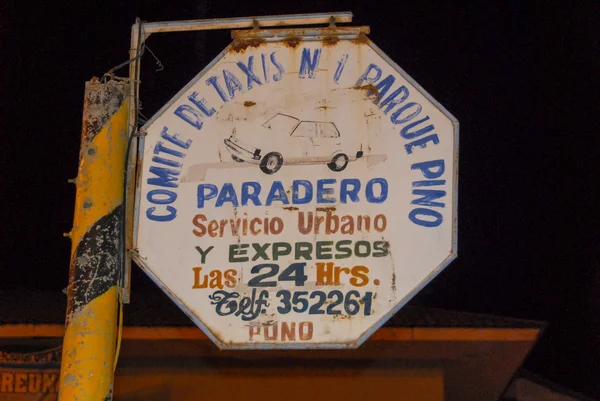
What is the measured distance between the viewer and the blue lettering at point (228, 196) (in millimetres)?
2514

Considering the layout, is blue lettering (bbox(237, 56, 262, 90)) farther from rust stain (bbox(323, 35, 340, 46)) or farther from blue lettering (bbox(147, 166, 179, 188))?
blue lettering (bbox(147, 166, 179, 188))

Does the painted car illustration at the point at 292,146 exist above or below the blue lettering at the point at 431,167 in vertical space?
above

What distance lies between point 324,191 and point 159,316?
6.89ft

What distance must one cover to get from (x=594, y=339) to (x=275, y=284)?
2790 mm

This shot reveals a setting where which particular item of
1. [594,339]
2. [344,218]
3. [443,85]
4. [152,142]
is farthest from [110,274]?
[443,85]

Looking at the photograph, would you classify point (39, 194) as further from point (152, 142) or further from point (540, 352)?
point (540, 352)

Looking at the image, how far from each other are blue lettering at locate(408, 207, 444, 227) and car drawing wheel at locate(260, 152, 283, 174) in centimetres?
52

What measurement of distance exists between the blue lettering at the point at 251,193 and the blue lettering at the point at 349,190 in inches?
12.1

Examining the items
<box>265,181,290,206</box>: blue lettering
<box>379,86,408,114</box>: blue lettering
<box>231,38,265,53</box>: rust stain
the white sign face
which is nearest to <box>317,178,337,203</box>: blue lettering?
the white sign face

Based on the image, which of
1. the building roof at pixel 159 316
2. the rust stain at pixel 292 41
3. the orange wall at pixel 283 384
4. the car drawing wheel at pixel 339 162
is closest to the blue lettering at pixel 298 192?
the car drawing wheel at pixel 339 162

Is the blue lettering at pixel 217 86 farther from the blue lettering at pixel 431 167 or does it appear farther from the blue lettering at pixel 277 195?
the blue lettering at pixel 431 167

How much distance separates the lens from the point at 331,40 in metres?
2.60

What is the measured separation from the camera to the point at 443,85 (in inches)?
212

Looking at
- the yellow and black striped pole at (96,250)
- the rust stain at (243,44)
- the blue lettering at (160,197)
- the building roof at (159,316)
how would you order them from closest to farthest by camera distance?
the yellow and black striped pole at (96,250) → the blue lettering at (160,197) → the rust stain at (243,44) → the building roof at (159,316)
